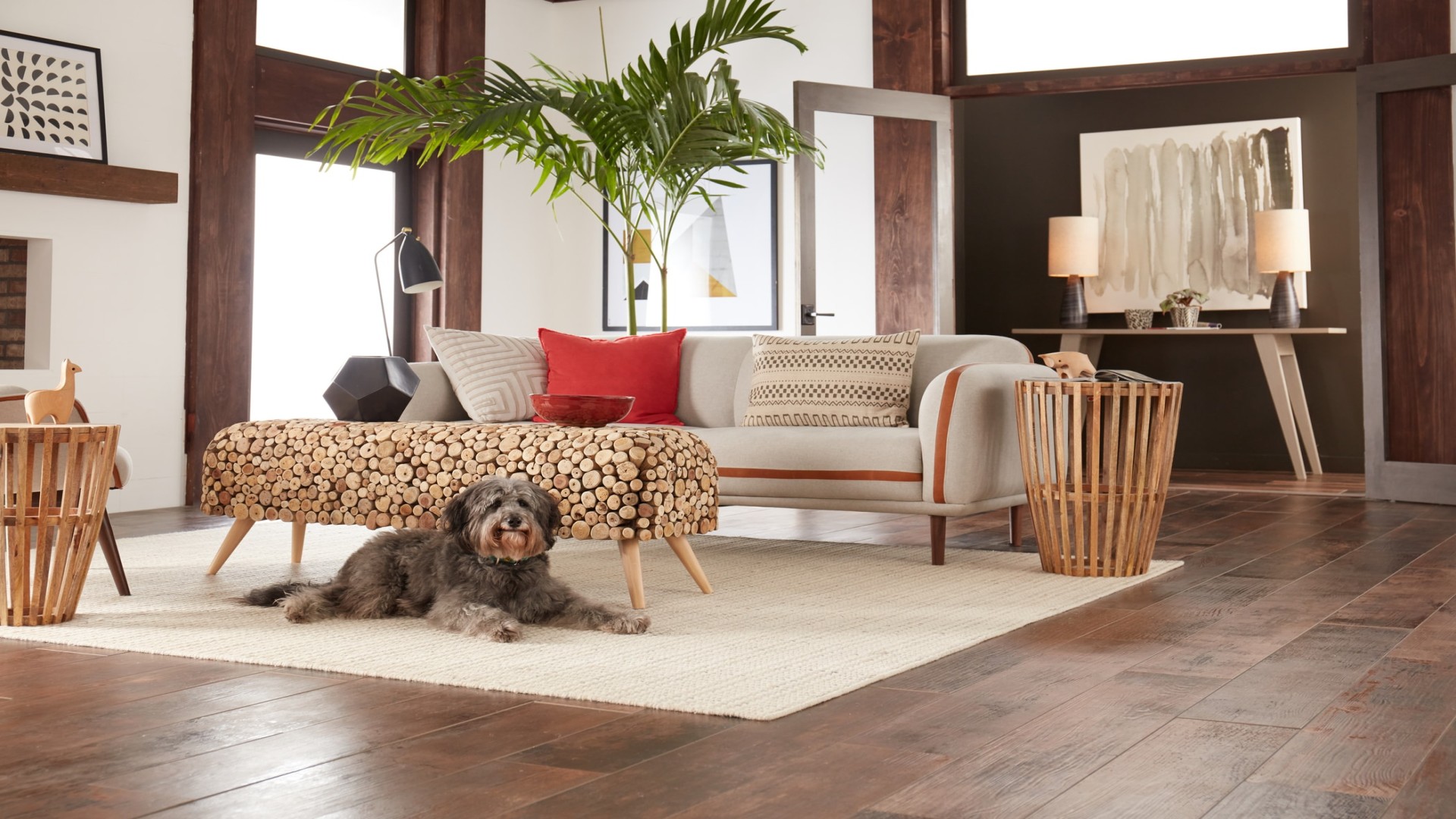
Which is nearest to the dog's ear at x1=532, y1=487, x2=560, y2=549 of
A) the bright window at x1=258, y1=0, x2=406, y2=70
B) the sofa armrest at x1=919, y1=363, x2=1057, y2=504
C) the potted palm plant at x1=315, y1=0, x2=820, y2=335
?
the sofa armrest at x1=919, y1=363, x2=1057, y2=504

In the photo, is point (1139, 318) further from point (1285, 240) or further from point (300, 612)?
point (300, 612)

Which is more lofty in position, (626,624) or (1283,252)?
(1283,252)

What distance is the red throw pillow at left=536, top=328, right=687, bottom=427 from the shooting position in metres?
4.64

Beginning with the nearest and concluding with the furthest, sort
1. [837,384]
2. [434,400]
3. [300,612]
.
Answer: [300,612] < [837,384] < [434,400]

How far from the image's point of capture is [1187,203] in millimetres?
7773

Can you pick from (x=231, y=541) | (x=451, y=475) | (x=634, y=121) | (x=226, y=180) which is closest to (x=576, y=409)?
(x=451, y=475)

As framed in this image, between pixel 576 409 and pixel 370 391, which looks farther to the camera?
pixel 370 391

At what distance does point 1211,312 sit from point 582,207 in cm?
366

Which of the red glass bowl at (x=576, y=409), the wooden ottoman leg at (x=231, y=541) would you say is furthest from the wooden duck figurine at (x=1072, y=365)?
the wooden ottoman leg at (x=231, y=541)

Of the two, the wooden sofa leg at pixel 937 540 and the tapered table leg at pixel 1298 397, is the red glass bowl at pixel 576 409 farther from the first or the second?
the tapered table leg at pixel 1298 397

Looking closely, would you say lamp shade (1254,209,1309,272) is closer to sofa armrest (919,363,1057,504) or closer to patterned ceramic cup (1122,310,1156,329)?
patterned ceramic cup (1122,310,1156,329)

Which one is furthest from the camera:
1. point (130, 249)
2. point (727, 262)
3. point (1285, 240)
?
point (727, 262)

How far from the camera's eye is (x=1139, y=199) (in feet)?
25.8

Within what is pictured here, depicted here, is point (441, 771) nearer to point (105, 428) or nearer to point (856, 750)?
point (856, 750)
